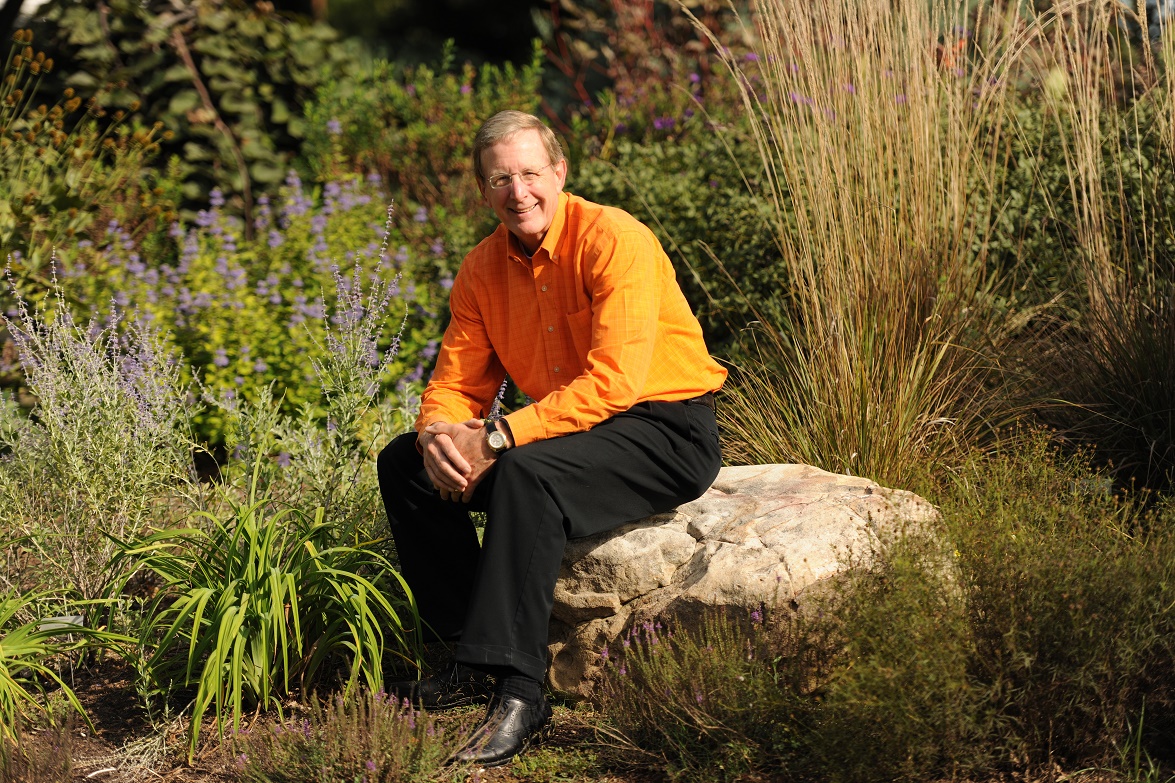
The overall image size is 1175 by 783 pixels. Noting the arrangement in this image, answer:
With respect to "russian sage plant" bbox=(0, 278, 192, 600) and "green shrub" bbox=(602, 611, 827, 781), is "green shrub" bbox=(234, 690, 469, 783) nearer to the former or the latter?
"green shrub" bbox=(602, 611, 827, 781)

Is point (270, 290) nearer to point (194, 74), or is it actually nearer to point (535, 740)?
point (194, 74)

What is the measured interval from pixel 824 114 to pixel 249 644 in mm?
2571

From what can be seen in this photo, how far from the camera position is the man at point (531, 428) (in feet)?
9.28

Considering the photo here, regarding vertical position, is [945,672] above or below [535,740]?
above

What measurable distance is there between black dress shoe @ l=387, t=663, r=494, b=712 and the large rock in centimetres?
22

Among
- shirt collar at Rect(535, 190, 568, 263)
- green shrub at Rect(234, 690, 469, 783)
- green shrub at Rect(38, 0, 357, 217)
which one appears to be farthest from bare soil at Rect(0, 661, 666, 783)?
green shrub at Rect(38, 0, 357, 217)

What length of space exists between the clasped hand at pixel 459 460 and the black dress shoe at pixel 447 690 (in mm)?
452

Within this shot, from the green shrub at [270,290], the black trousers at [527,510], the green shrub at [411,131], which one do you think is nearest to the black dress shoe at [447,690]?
the black trousers at [527,510]

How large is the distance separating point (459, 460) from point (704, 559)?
689 mm

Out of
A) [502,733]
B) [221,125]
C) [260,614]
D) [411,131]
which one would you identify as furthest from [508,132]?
[221,125]

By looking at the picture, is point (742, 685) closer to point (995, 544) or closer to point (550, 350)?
point (995, 544)

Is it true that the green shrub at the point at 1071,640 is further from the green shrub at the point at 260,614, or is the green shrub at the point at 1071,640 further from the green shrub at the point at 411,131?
the green shrub at the point at 411,131

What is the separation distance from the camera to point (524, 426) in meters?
2.96

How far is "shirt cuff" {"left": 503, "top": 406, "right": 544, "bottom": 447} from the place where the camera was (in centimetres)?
296
